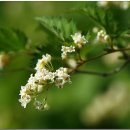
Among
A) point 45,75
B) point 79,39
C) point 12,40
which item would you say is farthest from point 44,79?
point 12,40

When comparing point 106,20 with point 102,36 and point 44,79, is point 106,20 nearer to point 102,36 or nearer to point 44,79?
point 102,36

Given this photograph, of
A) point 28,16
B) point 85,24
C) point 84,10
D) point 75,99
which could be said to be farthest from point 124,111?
point 84,10

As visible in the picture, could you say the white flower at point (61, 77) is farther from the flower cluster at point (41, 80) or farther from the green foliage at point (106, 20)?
the green foliage at point (106, 20)

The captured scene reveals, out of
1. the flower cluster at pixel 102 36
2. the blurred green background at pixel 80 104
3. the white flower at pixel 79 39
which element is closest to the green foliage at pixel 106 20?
the flower cluster at pixel 102 36

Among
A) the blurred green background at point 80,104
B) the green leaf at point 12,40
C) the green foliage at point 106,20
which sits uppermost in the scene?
the blurred green background at point 80,104

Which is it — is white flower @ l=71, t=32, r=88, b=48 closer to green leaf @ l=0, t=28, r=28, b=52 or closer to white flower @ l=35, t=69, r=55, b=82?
white flower @ l=35, t=69, r=55, b=82

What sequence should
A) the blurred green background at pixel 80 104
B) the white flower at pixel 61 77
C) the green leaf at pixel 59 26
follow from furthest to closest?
1. the blurred green background at pixel 80 104
2. the green leaf at pixel 59 26
3. the white flower at pixel 61 77
